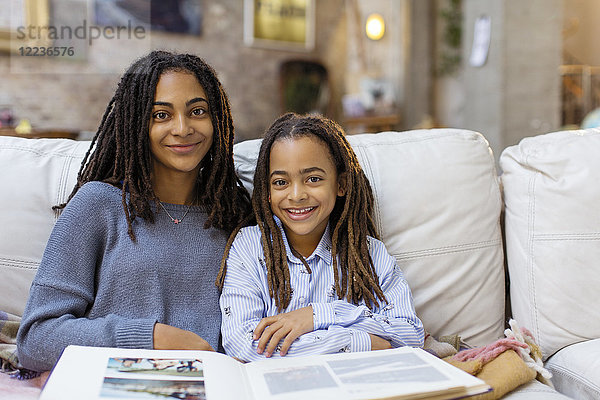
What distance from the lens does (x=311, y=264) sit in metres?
1.45

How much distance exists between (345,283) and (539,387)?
488 millimetres

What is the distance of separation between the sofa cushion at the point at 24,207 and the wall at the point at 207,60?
343 centimetres

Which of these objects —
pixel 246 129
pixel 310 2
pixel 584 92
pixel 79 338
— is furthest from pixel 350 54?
pixel 79 338

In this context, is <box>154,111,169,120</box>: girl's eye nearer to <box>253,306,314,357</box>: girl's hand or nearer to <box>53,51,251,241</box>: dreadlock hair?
<box>53,51,251,241</box>: dreadlock hair

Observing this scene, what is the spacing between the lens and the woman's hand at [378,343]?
1.25m

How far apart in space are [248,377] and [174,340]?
248mm

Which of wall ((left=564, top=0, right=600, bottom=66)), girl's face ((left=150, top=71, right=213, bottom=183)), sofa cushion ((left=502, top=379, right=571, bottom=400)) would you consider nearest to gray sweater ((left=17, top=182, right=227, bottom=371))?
girl's face ((left=150, top=71, right=213, bottom=183))

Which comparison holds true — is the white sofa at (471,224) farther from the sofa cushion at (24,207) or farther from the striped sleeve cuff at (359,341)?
the striped sleeve cuff at (359,341)

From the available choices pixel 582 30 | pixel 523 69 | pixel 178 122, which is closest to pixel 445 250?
pixel 178 122

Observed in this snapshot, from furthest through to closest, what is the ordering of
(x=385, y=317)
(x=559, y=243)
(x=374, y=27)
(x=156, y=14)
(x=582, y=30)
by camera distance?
(x=582, y=30) → (x=156, y=14) → (x=374, y=27) → (x=559, y=243) → (x=385, y=317)

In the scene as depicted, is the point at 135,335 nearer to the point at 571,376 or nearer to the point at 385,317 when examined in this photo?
the point at 385,317

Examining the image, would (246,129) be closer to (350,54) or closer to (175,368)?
(350,54)

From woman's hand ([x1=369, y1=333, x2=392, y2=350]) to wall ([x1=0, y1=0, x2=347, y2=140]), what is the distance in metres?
4.09

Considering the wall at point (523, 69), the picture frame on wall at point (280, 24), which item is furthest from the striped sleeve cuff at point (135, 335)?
the picture frame on wall at point (280, 24)
